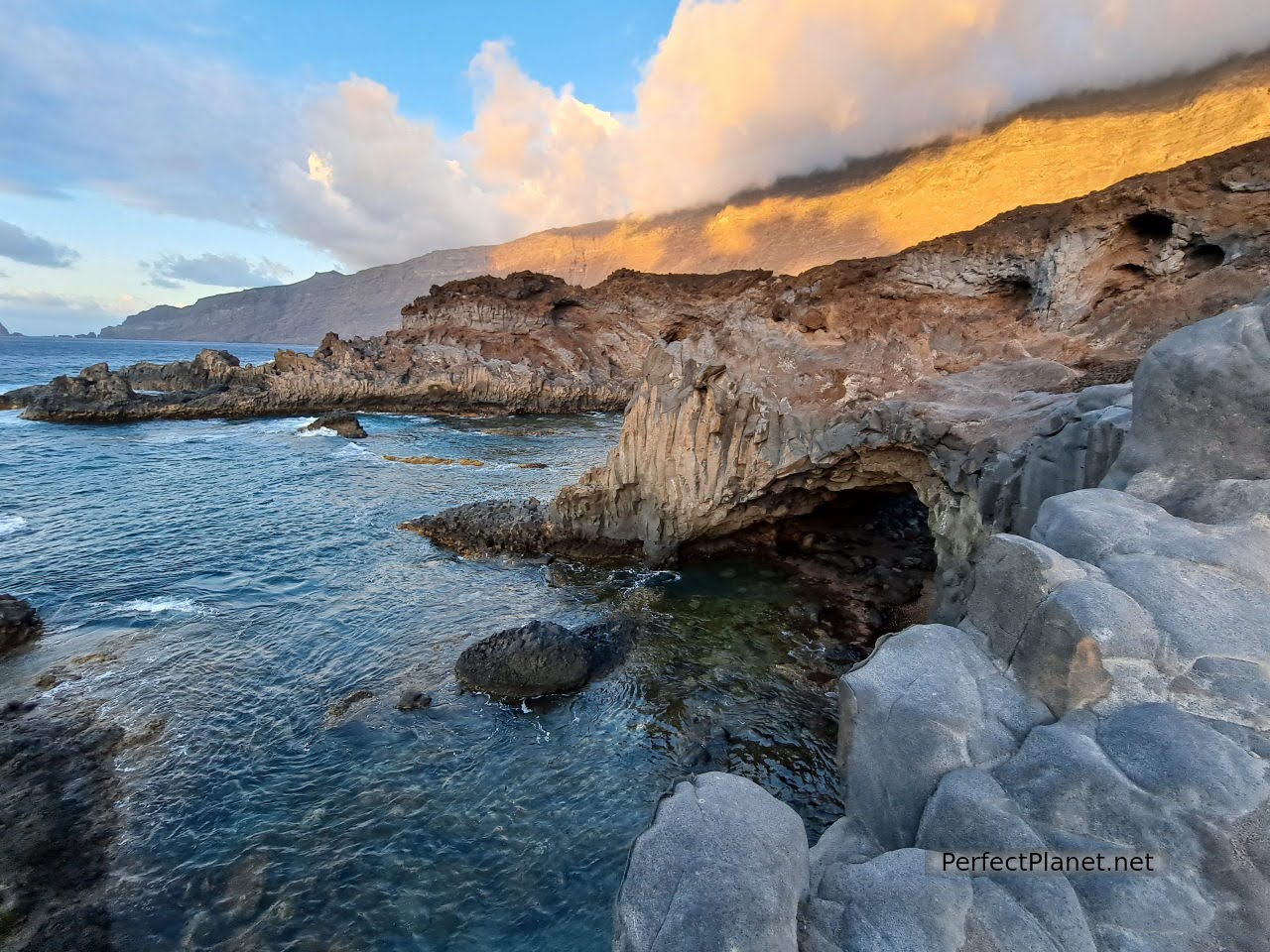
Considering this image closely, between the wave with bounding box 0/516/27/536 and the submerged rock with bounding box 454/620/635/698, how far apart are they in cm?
2085

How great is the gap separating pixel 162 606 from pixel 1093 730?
797 inches

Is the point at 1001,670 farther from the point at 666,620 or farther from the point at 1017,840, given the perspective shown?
the point at 666,620

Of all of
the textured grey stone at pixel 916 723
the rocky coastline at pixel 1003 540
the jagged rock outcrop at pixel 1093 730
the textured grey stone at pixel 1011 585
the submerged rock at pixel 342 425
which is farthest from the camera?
the submerged rock at pixel 342 425

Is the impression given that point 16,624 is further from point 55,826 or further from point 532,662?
point 532,662

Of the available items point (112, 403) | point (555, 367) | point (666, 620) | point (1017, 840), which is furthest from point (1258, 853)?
point (112, 403)

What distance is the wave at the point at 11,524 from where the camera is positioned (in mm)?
21766

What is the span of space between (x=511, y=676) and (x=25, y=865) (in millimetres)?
7355

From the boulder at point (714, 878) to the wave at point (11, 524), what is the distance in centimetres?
2857

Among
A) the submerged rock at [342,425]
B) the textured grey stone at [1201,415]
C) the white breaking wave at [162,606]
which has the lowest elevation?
the white breaking wave at [162,606]

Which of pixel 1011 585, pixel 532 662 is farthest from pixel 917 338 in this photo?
pixel 1011 585

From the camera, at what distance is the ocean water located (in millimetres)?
8102

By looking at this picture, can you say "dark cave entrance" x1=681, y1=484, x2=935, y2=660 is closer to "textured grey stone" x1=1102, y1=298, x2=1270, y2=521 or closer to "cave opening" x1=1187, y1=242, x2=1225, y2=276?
"textured grey stone" x1=1102, y1=298, x2=1270, y2=521

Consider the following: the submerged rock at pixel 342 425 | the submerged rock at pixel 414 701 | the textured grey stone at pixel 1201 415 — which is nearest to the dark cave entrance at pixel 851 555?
the textured grey stone at pixel 1201 415

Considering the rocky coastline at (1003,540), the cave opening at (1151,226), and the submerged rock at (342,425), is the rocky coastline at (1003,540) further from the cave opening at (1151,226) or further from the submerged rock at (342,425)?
the submerged rock at (342,425)
